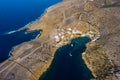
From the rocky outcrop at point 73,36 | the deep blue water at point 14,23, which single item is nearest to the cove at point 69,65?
the rocky outcrop at point 73,36

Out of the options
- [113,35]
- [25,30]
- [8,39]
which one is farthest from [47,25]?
[113,35]

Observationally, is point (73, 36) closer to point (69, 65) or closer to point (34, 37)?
point (34, 37)

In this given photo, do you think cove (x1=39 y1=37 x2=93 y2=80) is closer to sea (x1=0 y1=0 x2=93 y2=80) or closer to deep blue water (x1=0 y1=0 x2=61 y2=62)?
sea (x1=0 y1=0 x2=93 y2=80)

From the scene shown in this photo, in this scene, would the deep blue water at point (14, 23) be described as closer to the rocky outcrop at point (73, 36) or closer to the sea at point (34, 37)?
the sea at point (34, 37)

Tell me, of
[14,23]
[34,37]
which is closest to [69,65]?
[34,37]

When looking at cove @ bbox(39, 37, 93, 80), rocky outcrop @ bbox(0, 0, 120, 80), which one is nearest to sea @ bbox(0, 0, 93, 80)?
cove @ bbox(39, 37, 93, 80)
